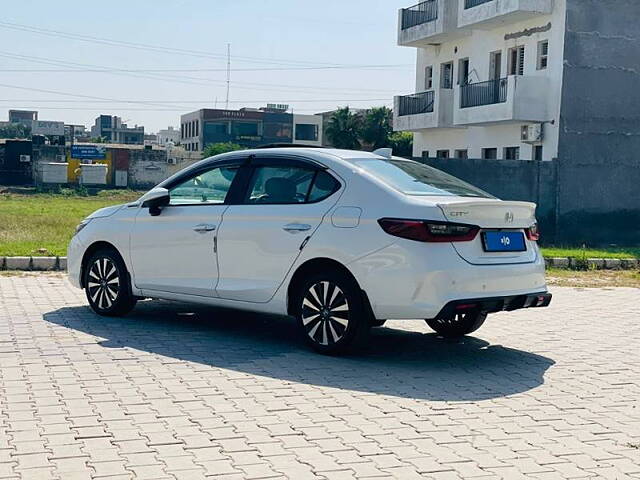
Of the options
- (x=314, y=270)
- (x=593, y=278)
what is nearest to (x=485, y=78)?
(x=593, y=278)

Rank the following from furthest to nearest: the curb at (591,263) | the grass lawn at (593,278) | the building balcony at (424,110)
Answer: the building balcony at (424,110) → the curb at (591,263) → the grass lawn at (593,278)

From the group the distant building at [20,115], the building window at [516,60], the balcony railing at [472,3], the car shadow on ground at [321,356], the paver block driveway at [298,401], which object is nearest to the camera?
the paver block driveway at [298,401]

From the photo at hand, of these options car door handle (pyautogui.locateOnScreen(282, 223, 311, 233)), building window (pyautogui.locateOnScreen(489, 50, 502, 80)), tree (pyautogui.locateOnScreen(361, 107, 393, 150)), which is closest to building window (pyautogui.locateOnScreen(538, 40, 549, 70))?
building window (pyautogui.locateOnScreen(489, 50, 502, 80))

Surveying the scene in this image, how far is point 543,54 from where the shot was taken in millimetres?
28062

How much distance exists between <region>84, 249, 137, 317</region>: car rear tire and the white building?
19532 millimetres

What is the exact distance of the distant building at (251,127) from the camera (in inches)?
4518

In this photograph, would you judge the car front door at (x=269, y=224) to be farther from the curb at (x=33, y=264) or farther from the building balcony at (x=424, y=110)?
the building balcony at (x=424, y=110)

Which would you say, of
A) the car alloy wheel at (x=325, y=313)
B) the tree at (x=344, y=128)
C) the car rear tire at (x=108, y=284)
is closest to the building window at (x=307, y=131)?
the tree at (x=344, y=128)

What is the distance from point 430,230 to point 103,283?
149 inches

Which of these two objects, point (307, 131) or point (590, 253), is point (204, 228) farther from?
point (307, 131)

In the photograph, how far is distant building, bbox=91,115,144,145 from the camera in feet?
506

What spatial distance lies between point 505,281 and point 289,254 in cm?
178

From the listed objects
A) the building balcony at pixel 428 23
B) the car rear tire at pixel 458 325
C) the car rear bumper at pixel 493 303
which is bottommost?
the car rear tire at pixel 458 325

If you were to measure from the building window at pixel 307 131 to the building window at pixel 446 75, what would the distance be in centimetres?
→ 8209
